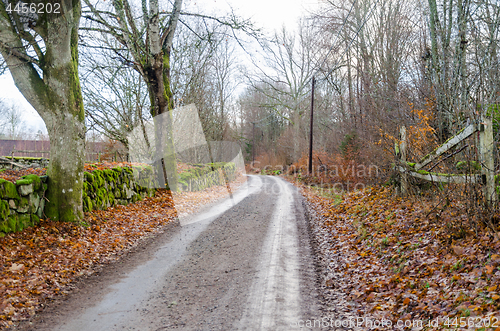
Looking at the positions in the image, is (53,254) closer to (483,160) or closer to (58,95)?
(58,95)

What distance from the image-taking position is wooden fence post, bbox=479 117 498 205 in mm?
4500

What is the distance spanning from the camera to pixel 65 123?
23.1ft

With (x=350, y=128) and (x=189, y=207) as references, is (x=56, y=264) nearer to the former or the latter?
(x=189, y=207)

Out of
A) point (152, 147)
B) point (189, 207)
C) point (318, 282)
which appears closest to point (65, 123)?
point (189, 207)

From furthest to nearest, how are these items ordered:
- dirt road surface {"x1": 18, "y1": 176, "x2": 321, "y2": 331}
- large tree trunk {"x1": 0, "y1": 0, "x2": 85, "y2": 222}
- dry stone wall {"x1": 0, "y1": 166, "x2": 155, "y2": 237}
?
large tree trunk {"x1": 0, "y1": 0, "x2": 85, "y2": 222}
dry stone wall {"x1": 0, "y1": 166, "x2": 155, "y2": 237}
dirt road surface {"x1": 18, "y1": 176, "x2": 321, "y2": 331}

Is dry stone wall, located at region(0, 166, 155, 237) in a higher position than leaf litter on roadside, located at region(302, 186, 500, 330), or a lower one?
higher

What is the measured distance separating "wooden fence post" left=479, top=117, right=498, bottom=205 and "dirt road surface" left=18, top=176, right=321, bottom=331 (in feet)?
9.54

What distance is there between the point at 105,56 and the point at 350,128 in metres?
12.8

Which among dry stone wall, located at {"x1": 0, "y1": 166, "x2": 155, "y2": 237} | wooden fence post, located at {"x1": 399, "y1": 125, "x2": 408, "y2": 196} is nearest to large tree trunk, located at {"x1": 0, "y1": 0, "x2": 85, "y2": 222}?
dry stone wall, located at {"x1": 0, "y1": 166, "x2": 155, "y2": 237}

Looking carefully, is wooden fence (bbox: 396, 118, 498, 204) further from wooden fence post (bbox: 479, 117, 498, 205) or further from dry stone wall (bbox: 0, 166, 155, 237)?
dry stone wall (bbox: 0, 166, 155, 237)

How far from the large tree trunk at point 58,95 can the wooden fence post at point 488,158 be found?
7.81 meters

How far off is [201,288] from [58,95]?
539cm

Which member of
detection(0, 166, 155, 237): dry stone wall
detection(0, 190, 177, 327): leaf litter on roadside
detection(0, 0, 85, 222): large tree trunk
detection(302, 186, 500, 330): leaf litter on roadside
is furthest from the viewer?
detection(0, 0, 85, 222): large tree trunk

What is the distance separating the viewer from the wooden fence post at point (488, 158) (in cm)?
450
